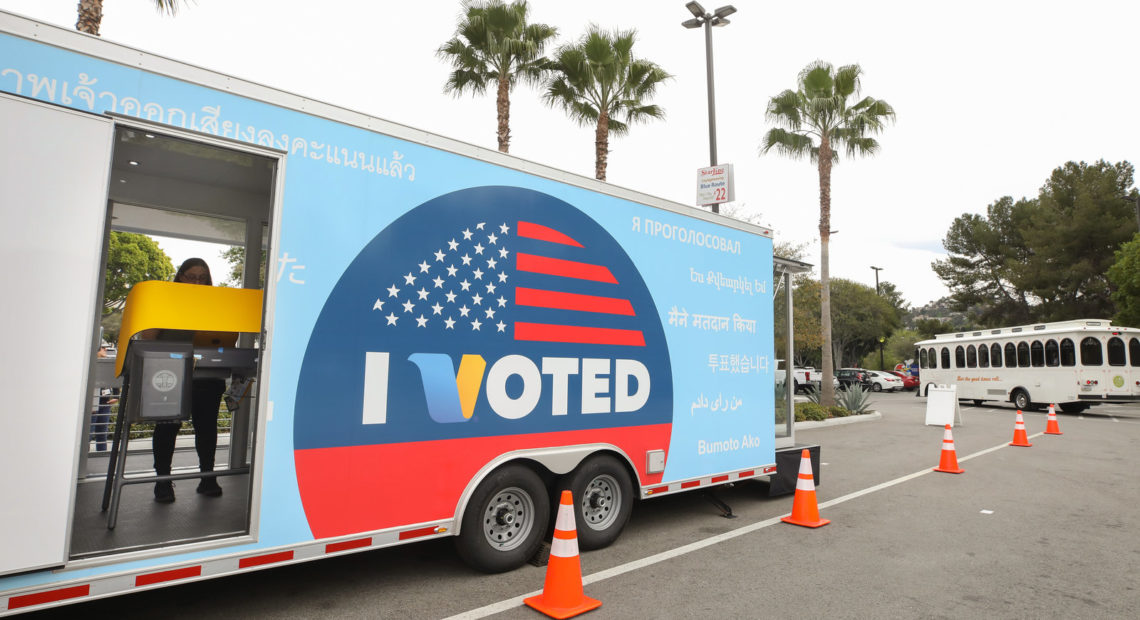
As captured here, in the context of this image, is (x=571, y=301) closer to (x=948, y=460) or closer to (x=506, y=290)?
(x=506, y=290)

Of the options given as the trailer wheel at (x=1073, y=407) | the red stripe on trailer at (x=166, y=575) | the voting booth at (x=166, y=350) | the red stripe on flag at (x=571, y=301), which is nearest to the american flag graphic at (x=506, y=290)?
the red stripe on flag at (x=571, y=301)

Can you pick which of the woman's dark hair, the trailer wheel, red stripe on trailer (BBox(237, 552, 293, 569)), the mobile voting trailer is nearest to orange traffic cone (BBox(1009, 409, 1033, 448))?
the mobile voting trailer

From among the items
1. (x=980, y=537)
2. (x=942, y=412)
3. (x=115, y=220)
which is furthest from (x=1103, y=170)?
(x=115, y=220)

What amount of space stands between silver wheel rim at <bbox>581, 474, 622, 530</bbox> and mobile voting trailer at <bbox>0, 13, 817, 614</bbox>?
0.08ft

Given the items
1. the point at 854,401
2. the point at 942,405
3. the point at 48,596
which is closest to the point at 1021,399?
the point at 854,401

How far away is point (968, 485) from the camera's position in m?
8.16

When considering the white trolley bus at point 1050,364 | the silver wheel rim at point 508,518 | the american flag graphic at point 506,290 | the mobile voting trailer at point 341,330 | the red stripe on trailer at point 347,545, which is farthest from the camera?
the white trolley bus at point 1050,364

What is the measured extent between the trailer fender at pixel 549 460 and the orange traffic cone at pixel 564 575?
0.63 metres

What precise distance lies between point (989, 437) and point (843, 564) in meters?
10.8

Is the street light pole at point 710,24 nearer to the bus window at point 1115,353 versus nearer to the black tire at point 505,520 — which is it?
the black tire at point 505,520

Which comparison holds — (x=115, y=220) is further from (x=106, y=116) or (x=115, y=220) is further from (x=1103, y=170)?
(x=1103, y=170)

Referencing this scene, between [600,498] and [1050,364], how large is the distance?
66.1 ft

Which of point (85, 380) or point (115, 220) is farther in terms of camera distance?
point (115, 220)

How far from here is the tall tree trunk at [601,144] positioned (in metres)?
15.4
